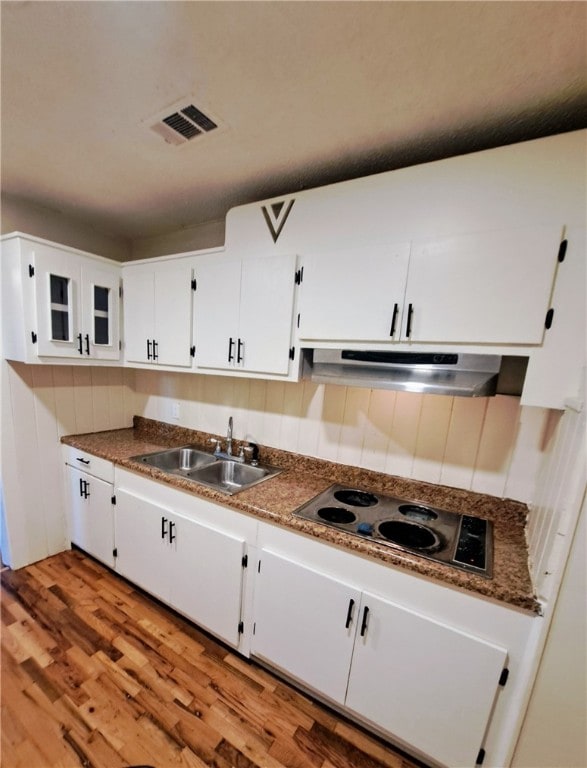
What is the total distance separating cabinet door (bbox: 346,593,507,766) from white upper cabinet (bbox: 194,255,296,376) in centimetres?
118

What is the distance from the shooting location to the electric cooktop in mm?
1130

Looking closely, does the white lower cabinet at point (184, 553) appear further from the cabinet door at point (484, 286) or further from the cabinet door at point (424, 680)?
the cabinet door at point (484, 286)

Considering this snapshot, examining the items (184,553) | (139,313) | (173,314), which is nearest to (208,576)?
(184,553)

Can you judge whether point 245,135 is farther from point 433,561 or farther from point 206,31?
point 433,561

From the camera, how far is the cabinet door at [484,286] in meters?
1.03

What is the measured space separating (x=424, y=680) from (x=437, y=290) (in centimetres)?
147

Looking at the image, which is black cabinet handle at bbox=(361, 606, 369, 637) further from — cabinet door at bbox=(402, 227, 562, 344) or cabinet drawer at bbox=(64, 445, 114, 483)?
cabinet drawer at bbox=(64, 445, 114, 483)

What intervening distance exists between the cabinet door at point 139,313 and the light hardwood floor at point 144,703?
1.63 m

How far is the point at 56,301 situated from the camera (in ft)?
6.23

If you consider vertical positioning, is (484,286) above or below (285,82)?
below

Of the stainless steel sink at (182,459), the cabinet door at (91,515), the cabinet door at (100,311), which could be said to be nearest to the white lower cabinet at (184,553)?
the cabinet door at (91,515)

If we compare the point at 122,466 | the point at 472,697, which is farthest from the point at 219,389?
the point at 472,697

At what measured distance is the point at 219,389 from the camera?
2223mm

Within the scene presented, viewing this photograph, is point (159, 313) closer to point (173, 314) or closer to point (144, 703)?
point (173, 314)
